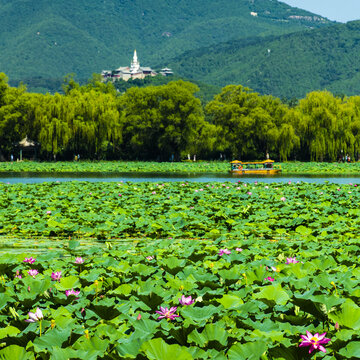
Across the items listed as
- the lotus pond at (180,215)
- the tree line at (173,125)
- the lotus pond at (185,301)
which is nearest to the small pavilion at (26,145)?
the tree line at (173,125)

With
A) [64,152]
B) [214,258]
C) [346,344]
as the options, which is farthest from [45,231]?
[64,152]

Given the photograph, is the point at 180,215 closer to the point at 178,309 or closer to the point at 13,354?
the point at 178,309

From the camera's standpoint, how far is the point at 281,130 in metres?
49.3

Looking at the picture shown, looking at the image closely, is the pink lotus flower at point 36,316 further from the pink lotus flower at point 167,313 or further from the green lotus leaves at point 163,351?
the green lotus leaves at point 163,351

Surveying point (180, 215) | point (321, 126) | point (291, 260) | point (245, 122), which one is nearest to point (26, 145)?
point (245, 122)

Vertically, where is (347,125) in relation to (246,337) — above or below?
above

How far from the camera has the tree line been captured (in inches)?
1906

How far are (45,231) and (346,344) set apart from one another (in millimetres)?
7072

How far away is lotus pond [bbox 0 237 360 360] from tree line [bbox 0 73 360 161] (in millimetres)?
43632

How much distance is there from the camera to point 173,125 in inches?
2047

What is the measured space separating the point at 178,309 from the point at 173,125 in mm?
48585

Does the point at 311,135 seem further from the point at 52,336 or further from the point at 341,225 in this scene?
the point at 52,336

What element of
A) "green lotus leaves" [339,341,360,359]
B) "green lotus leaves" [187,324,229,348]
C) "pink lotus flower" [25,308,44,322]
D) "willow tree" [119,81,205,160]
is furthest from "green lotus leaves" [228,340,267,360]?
"willow tree" [119,81,205,160]

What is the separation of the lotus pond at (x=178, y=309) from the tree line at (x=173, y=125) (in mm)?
43632
